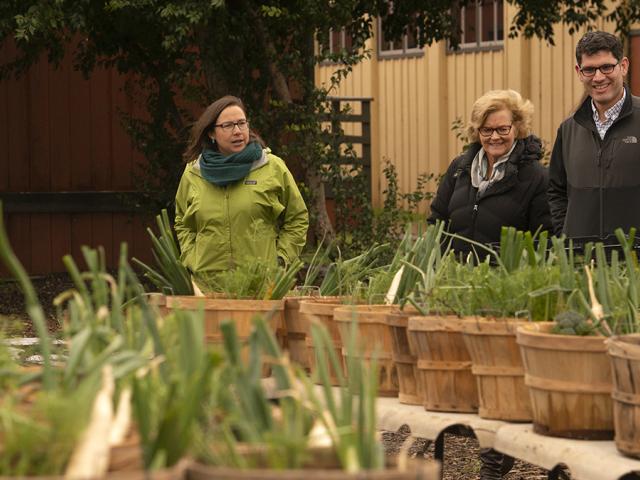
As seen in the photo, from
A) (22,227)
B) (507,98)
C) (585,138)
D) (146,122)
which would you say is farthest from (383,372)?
(22,227)

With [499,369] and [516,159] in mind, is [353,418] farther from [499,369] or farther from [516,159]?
[516,159]

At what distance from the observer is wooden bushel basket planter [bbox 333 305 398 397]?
3.63 m

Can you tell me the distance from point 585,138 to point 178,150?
734 centimetres

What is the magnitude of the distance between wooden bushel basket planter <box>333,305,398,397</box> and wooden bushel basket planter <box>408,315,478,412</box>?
199 millimetres

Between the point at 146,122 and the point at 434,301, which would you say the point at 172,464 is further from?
the point at 146,122

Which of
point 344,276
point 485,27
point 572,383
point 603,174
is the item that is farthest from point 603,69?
point 485,27

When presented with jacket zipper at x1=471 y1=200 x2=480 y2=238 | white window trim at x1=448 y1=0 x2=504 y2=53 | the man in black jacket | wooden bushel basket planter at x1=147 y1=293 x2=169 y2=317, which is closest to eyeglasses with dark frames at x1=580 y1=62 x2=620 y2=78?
the man in black jacket

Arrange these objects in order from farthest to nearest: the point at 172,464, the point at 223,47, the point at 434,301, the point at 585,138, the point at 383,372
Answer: the point at 223,47 → the point at 585,138 → the point at 383,372 → the point at 434,301 → the point at 172,464

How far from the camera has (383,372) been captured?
3.72m

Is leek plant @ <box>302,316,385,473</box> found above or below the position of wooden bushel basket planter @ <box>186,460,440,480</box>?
above

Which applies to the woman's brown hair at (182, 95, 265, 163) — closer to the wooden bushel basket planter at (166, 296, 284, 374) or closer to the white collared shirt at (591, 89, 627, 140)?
the white collared shirt at (591, 89, 627, 140)

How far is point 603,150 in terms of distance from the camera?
15.8 feet

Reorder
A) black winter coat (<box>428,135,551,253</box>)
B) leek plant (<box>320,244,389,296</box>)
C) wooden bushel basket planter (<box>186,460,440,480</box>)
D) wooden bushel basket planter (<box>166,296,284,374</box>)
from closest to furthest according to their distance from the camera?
wooden bushel basket planter (<box>186,460,440,480</box>)
wooden bushel basket planter (<box>166,296,284,374</box>)
leek plant (<box>320,244,389,296</box>)
black winter coat (<box>428,135,551,253</box>)

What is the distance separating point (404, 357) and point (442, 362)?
0.15 metres
